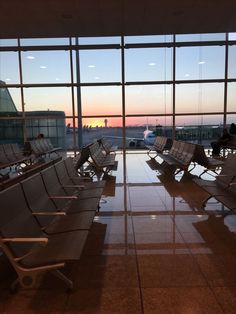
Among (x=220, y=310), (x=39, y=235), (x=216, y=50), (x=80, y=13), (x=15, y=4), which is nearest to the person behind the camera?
(x=220, y=310)

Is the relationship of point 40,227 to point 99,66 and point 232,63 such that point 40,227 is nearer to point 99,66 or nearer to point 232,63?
point 99,66

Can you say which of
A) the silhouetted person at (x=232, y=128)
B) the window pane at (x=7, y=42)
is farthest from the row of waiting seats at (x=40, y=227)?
the window pane at (x=7, y=42)

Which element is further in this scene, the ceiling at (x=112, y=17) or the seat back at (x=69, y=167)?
the ceiling at (x=112, y=17)

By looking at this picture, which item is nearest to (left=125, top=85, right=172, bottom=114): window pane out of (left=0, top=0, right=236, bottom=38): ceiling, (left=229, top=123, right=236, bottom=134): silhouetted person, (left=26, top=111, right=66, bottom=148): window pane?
(left=0, top=0, right=236, bottom=38): ceiling

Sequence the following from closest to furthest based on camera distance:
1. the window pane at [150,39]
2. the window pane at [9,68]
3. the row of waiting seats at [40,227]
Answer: the row of waiting seats at [40,227] → the window pane at [150,39] → the window pane at [9,68]

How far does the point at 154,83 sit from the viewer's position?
473 inches

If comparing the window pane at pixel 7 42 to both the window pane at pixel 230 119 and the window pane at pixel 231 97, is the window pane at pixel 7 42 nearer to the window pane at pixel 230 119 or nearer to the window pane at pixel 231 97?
the window pane at pixel 231 97

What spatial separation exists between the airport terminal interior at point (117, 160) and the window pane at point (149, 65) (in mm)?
42

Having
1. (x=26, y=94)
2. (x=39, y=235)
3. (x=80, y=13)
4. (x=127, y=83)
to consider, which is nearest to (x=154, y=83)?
(x=127, y=83)

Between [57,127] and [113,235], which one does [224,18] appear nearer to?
[57,127]

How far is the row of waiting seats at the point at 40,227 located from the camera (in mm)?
2049

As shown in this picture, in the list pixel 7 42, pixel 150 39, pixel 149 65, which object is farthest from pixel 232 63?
pixel 7 42

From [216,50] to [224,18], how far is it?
8.62 ft

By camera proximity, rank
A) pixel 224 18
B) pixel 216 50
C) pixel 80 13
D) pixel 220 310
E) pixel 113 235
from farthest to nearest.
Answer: pixel 216 50
pixel 224 18
pixel 80 13
pixel 113 235
pixel 220 310
